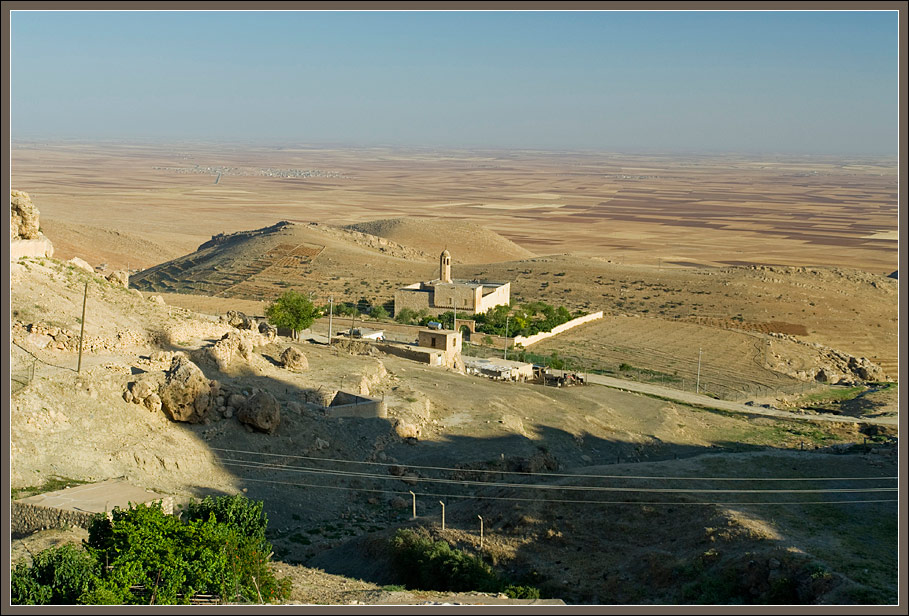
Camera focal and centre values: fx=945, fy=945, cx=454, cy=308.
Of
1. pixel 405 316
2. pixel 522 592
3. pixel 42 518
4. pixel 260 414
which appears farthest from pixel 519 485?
pixel 405 316

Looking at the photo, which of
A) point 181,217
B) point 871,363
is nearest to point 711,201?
point 181,217

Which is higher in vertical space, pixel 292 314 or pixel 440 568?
pixel 292 314

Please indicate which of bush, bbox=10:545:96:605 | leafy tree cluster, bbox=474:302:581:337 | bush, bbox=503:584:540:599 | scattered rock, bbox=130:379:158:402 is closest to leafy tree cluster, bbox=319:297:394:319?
leafy tree cluster, bbox=474:302:581:337

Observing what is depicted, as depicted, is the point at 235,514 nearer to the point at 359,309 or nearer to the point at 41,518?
the point at 41,518

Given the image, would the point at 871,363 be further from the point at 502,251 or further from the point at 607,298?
the point at 502,251

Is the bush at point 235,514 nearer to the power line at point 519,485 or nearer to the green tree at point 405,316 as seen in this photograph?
the power line at point 519,485

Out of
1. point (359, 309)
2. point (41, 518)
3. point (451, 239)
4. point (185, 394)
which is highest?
point (185, 394)
